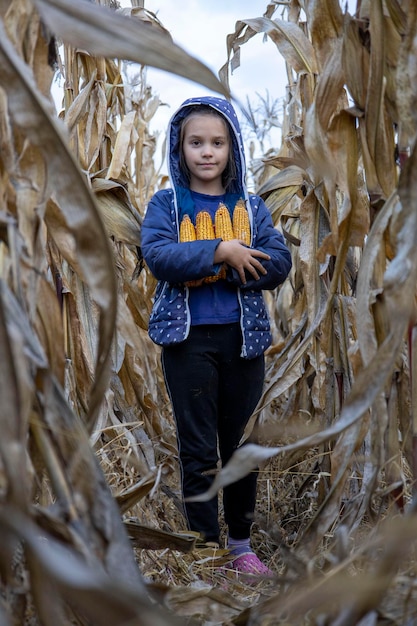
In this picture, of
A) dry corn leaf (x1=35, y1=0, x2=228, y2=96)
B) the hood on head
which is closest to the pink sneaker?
the hood on head

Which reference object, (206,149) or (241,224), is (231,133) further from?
(241,224)

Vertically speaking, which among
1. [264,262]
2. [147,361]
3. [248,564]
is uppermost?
[264,262]

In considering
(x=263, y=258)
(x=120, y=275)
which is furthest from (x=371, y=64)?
(x=120, y=275)

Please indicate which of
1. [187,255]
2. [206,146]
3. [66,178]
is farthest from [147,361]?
[206,146]

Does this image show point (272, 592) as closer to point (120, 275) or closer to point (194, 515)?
point (194, 515)

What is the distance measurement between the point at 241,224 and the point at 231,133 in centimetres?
22

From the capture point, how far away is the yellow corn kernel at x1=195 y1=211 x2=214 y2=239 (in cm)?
156

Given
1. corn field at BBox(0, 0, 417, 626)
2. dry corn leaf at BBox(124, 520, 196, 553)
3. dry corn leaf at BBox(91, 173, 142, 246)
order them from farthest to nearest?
1. dry corn leaf at BBox(91, 173, 142, 246)
2. dry corn leaf at BBox(124, 520, 196, 553)
3. corn field at BBox(0, 0, 417, 626)

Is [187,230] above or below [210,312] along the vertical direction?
above

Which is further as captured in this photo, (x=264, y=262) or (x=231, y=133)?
(x=231, y=133)

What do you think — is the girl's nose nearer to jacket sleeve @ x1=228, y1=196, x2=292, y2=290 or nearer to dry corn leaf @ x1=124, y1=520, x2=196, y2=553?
jacket sleeve @ x1=228, y1=196, x2=292, y2=290

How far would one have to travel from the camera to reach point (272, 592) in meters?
0.88

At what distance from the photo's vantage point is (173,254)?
1.47 m

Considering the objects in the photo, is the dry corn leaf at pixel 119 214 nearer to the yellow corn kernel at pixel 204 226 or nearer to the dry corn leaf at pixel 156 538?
the yellow corn kernel at pixel 204 226
